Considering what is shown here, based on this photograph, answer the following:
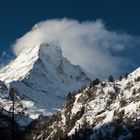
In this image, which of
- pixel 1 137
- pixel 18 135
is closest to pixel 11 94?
pixel 18 135

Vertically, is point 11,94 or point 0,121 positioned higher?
point 0,121

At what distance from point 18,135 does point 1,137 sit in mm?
14539

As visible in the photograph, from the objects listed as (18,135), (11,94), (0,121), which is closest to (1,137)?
(0,121)

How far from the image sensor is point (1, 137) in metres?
94.9

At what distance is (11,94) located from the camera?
7406cm

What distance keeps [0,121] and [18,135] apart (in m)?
18.8

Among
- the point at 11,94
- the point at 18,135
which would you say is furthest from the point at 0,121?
the point at 11,94

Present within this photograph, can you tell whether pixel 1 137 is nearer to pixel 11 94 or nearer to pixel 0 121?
pixel 0 121

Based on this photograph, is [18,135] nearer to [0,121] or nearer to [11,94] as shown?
[11,94]

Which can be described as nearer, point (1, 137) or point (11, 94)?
point (11, 94)

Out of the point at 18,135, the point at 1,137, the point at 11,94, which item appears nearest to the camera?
the point at 11,94

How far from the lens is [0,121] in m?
99.2

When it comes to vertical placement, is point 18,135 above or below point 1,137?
below

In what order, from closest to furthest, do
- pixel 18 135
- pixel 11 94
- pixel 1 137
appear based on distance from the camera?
1. pixel 11 94
2. pixel 18 135
3. pixel 1 137
